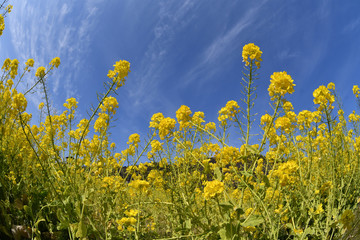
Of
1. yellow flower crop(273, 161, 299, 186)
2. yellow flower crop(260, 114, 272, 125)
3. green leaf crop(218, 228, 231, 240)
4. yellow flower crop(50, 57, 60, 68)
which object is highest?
yellow flower crop(50, 57, 60, 68)

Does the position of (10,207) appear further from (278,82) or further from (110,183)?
(278,82)

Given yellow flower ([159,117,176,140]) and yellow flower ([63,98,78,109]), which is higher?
yellow flower ([63,98,78,109])

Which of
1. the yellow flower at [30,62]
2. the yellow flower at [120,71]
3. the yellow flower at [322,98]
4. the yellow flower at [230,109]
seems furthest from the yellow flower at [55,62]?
the yellow flower at [322,98]

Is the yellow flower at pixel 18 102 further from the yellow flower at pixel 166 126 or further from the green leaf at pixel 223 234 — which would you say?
the green leaf at pixel 223 234

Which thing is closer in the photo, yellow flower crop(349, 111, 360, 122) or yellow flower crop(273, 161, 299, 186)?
yellow flower crop(273, 161, 299, 186)

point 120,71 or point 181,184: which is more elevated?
A: point 120,71

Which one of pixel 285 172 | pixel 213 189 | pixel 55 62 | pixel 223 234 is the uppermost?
pixel 55 62

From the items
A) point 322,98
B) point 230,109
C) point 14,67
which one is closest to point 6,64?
point 14,67

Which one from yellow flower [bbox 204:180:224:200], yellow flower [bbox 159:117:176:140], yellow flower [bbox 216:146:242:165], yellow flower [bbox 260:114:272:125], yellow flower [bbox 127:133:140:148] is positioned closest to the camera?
yellow flower [bbox 204:180:224:200]

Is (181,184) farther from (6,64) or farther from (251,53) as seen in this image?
(6,64)

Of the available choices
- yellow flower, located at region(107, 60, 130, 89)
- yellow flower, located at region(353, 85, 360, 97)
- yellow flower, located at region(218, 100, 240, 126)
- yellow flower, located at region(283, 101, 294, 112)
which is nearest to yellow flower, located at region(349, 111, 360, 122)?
yellow flower, located at region(353, 85, 360, 97)

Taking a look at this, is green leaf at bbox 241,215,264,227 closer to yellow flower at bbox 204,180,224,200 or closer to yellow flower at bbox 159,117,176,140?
yellow flower at bbox 204,180,224,200

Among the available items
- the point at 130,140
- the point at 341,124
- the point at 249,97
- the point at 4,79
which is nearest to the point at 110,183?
the point at 130,140

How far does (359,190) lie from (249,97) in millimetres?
3508
